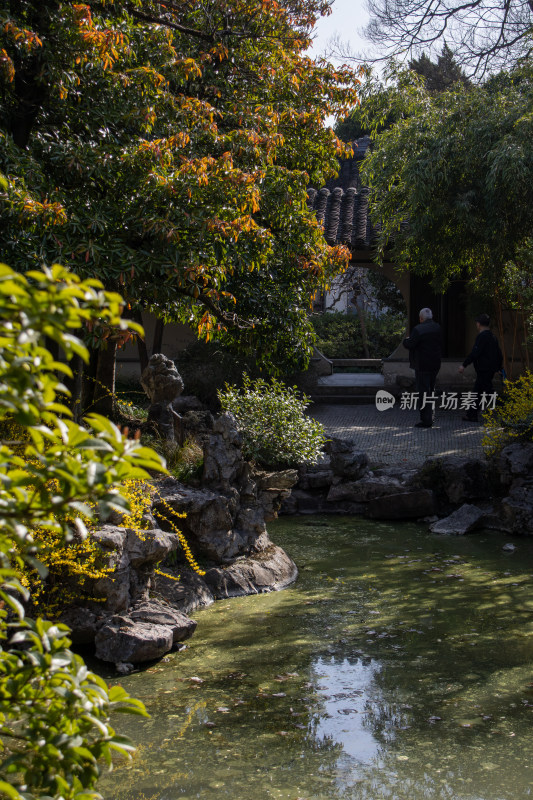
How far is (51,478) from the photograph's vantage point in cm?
191

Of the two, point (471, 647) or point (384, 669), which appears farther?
point (471, 647)

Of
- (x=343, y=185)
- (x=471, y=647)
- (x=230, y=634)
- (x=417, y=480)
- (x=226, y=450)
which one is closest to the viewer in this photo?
(x=471, y=647)

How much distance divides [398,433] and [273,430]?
5.13 m

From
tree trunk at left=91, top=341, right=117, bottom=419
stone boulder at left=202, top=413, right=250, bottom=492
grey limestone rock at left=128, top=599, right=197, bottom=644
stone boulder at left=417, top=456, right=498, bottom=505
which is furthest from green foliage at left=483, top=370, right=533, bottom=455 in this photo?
grey limestone rock at left=128, top=599, right=197, bottom=644

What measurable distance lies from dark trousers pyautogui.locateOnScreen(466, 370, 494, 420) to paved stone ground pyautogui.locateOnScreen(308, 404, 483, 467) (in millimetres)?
267

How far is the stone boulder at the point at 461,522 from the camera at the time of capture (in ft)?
30.4

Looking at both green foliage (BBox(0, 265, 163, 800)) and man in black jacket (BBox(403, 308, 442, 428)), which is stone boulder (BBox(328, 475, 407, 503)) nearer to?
man in black jacket (BBox(403, 308, 442, 428))

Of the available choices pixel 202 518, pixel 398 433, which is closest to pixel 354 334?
pixel 398 433

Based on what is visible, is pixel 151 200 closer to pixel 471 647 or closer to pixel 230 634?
pixel 230 634

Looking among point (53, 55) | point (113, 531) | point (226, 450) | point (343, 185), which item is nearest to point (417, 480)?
point (226, 450)

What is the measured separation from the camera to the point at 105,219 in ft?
20.1

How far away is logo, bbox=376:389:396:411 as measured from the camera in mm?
16184

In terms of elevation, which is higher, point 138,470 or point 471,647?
point 138,470

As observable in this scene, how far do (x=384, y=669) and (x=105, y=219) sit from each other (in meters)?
3.90
